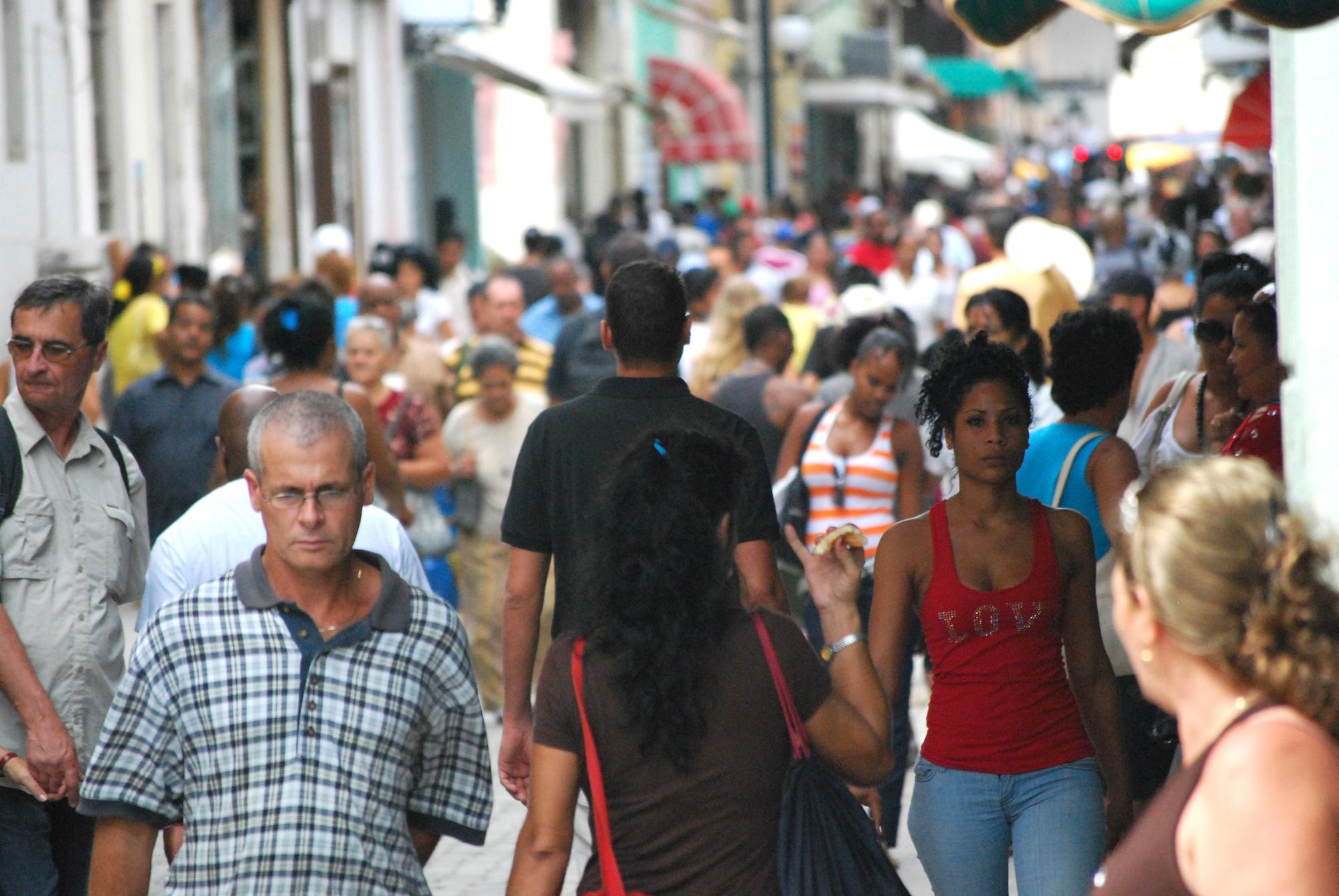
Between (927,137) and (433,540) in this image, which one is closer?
(433,540)

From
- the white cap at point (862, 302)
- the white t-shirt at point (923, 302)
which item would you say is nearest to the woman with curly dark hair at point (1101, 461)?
the white cap at point (862, 302)

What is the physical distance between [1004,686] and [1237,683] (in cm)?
203

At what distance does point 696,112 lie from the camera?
36.8m

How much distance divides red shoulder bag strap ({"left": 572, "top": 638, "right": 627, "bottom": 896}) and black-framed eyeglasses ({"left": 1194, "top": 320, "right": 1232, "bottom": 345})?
3553 millimetres

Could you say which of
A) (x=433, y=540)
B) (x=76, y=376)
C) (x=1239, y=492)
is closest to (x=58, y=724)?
(x=76, y=376)

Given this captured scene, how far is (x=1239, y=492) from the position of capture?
2568mm

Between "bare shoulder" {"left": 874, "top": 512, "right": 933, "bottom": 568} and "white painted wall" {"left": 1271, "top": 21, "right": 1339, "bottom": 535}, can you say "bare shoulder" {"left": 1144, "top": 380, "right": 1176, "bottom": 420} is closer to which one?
"white painted wall" {"left": 1271, "top": 21, "right": 1339, "bottom": 535}

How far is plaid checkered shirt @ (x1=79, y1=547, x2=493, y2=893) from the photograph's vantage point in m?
3.44

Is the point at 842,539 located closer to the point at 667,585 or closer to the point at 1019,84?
the point at 667,585

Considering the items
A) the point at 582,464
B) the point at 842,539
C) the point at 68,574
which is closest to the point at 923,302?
the point at 582,464

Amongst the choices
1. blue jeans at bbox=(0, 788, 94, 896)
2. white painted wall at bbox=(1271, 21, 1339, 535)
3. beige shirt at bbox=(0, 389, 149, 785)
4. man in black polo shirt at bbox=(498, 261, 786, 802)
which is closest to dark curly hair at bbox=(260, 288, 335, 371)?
beige shirt at bbox=(0, 389, 149, 785)

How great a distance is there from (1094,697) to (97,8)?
13.0 metres

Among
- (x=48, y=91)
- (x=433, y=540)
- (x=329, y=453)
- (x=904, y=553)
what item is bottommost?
(x=433, y=540)

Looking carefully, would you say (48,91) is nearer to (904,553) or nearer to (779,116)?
(904,553)
